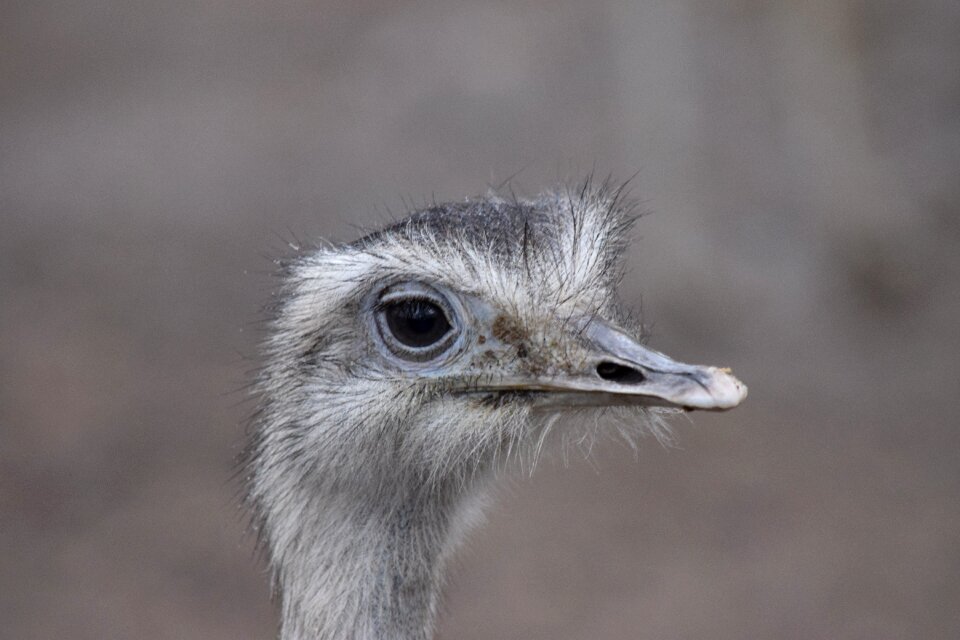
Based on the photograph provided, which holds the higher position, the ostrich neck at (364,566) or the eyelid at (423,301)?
the eyelid at (423,301)

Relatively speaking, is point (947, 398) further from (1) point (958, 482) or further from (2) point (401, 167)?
(2) point (401, 167)

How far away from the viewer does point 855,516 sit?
17.8 feet

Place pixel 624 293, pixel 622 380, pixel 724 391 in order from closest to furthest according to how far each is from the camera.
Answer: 1. pixel 724 391
2. pixel 622 380
3. pixel 624 293

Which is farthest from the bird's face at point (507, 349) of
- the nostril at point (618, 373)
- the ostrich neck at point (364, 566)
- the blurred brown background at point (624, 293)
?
the blurred brown background at point (624, 293)

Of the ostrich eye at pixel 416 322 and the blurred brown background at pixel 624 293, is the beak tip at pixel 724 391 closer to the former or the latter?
the ostrich eye at pixel 416 322

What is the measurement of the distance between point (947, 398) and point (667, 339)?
4.69 feet

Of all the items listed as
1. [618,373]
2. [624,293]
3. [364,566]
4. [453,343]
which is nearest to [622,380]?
[618,373]

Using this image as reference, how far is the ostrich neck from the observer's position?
217 centimetres

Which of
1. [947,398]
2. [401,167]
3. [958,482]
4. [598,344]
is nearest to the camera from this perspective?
[598,344]

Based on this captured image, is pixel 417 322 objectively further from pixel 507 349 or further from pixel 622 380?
pixel 622 380

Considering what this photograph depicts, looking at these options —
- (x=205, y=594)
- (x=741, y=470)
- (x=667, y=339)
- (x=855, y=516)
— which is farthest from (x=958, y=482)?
(x=205, y=594)

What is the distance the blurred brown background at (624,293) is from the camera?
4.97 meters

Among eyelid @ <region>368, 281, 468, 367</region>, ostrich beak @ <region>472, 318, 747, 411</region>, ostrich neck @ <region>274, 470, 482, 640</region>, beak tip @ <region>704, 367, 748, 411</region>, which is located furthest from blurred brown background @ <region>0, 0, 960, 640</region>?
beak tip @ <region>704, 367, 748, 411</region>

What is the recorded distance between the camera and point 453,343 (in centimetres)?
214
